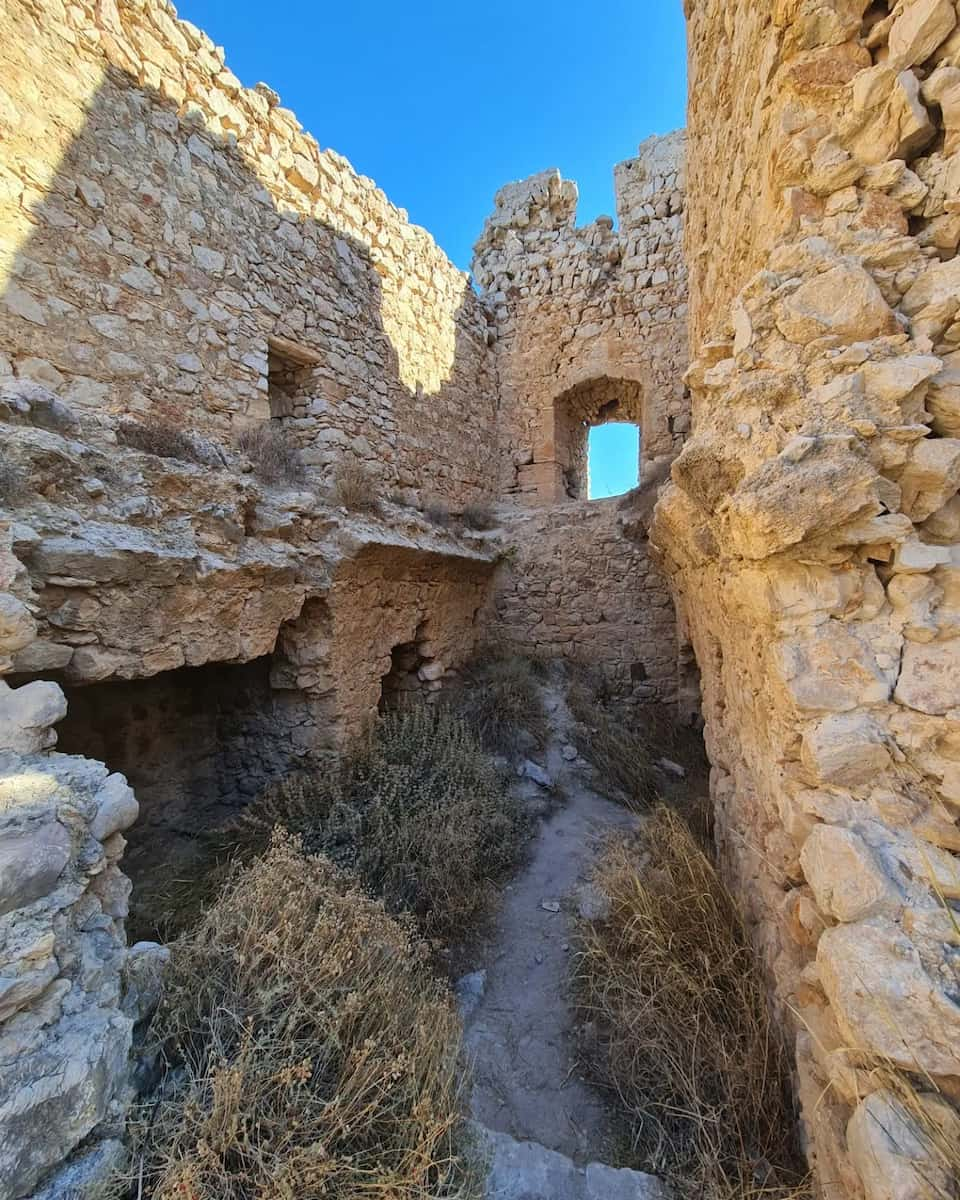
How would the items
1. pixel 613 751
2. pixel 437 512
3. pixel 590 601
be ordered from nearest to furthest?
pixel 613 751, pixel 590 601, pixel 437 512

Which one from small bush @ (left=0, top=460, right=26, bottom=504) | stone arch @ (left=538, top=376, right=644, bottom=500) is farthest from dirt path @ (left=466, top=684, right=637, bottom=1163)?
stone arch @ (left=538, top=376, right=644, bottom=500)

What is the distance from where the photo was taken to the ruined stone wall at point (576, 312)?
7.83m

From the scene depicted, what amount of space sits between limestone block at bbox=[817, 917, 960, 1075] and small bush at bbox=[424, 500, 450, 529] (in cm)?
571

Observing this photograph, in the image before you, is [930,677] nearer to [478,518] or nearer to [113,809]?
→ [113,809]

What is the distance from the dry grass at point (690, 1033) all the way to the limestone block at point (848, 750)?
1176mm

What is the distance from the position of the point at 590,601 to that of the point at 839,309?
501 centimetres

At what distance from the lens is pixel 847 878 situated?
1.42 metres

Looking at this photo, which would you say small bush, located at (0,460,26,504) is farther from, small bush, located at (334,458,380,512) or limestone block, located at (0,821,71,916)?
small bush, located at (334,458,380,512)

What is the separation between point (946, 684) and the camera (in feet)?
4.90

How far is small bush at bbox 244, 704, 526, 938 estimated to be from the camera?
3.27m

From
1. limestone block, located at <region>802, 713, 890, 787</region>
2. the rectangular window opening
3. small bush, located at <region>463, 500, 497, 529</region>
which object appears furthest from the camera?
small bush, located at <region>463, 500, 497, 529</region>

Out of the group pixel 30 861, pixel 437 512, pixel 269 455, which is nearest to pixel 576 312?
pixel 437 512

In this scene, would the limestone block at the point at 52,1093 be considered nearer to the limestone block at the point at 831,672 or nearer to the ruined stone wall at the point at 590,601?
the limestone block at the point at 831,672

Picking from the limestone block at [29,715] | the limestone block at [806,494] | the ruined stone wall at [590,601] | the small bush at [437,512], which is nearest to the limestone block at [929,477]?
the limestone block at [806,494]
